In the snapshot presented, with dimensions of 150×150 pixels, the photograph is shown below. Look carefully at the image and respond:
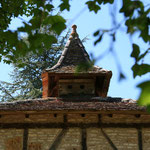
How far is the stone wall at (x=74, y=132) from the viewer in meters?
7.88

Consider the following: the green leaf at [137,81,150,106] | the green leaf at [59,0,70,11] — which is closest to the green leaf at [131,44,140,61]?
the green leaf at [137,81,150,106]

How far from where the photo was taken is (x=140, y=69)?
312cm


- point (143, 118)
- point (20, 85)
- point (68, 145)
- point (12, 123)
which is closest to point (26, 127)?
point (12, 123)

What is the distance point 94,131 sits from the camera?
809cm

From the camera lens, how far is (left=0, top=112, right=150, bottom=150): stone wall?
25.8ft

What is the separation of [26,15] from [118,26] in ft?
21.3

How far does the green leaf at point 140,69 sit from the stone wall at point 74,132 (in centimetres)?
491

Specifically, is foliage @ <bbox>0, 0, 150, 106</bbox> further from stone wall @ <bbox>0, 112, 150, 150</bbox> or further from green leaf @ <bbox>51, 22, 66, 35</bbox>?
stone wall @ <bbox>0, 112, 150, 150</bbox>

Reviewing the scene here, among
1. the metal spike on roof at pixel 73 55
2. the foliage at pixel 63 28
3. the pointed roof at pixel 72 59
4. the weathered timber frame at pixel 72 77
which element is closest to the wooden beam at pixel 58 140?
the weathered timber frame at pixel 72 77

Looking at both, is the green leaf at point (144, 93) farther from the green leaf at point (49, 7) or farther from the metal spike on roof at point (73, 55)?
the metal spike on roof at point (73, 55)

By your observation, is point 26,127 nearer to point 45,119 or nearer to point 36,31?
point 45,119

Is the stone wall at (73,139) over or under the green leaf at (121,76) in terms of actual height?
over

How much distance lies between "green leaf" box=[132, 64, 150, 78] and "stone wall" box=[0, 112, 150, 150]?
16.1 ft

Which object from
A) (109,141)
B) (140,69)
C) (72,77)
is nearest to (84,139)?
(109,141)
